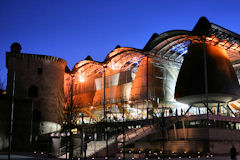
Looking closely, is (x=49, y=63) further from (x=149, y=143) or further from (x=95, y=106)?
(x=149, y=143)

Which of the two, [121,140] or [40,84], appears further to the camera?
[40,84]

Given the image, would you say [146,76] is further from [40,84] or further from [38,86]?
[38,86]

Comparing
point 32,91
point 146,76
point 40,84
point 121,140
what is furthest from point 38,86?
point 121,140

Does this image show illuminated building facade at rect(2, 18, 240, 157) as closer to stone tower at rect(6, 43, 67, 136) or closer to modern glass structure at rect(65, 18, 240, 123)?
modern glass structure at rect(65, 18, 240, 123)

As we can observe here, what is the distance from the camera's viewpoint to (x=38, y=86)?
50.3 meters

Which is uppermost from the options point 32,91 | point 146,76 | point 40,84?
point 146,76

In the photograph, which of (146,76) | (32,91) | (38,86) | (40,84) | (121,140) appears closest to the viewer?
(121,140)

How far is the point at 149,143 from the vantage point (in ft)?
131

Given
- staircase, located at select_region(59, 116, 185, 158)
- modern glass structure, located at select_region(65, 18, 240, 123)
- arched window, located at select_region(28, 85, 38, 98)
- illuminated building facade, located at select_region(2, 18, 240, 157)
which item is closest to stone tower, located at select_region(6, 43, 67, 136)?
arched window, located at select_region(28, 85, 38, 98)

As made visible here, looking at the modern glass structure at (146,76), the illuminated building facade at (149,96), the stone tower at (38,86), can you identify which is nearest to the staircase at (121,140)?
the illuminated building facade at (149,96)

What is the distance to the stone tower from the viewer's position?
1937 inches

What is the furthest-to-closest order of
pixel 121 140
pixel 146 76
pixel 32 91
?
pixel 146 76, pixel 32 91, pixel 121 140

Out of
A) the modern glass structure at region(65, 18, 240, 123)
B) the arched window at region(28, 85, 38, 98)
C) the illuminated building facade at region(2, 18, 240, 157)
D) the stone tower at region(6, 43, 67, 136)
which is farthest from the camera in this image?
the arched window at region(28, 85, 38, 98)

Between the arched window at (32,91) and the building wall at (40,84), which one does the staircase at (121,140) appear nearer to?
the building wall at (40,84)
